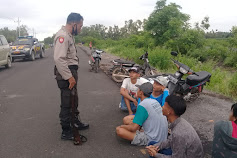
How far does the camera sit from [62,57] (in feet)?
10.1

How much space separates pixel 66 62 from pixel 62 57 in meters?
0.10

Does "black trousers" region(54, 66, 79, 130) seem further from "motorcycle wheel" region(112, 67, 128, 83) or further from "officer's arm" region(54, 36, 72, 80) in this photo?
"motorcycle wheel" region(112, 67, 128, 83)

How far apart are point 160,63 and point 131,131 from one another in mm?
7904

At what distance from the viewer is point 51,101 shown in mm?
5637

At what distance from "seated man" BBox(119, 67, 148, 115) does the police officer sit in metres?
1.32

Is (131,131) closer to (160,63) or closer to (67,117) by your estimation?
(67,117)

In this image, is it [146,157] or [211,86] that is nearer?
[146,157]

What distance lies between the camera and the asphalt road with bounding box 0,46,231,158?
3.19 meters

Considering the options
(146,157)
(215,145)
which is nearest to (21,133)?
(146,157)

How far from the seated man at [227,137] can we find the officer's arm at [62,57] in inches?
82.9

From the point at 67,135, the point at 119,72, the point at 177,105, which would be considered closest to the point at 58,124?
the point at 67,135

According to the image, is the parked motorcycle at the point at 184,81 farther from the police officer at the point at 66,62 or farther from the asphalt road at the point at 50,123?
the police officer at the point at 66,62

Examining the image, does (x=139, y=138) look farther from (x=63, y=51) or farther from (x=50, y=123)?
(x=50, y=123)

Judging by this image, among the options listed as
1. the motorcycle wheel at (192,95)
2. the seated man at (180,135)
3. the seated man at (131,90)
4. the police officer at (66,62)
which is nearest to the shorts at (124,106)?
the seated man at (131,90)
